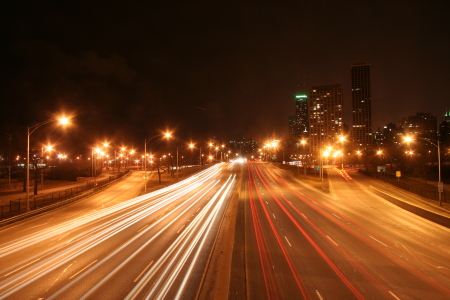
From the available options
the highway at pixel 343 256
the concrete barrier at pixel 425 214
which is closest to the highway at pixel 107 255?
the highway at pixel 343 256

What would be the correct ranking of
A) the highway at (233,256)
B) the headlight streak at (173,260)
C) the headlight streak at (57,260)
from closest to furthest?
1. the headlight streak at (173,260)
2. the highway at (233,256)
3. the headlight streak at (57,260)

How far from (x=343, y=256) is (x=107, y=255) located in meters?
10.2

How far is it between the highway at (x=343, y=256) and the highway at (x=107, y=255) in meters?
2.32

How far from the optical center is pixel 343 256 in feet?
44.5

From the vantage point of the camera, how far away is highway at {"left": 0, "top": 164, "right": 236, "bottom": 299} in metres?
9.49

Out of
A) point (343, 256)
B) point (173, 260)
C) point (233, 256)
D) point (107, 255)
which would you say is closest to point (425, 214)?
point (343, 256)

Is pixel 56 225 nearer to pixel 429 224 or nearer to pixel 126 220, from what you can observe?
pixel 126 220

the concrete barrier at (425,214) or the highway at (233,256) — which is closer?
the highway at (233,256)

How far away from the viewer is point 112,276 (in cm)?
1057

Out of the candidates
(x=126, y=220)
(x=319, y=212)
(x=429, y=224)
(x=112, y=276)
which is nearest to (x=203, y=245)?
(x=112, y=276)

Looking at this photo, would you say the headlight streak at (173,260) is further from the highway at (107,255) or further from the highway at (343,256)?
the highway at (343,256)

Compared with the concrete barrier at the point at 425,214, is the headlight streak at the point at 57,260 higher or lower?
higher

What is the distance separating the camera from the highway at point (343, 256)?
9.96 m

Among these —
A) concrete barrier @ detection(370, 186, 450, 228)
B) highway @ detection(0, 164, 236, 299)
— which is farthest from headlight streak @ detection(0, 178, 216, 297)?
concrete barrier @ detection(370, 186, 450, 228)
